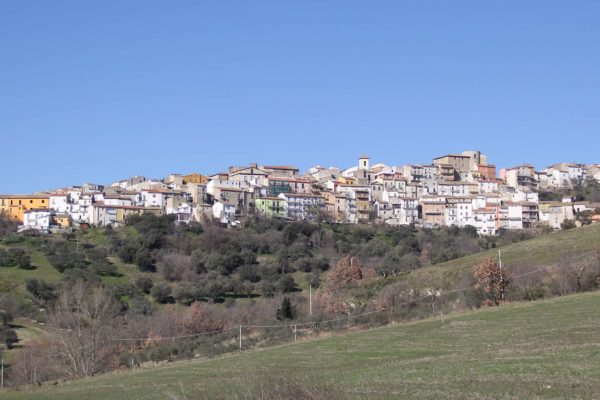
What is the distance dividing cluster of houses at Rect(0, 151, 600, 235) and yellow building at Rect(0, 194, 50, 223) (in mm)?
159

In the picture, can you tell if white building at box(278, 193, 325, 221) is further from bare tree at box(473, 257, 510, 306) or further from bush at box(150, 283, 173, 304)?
bare tree at box(473, 257, 510, 306)

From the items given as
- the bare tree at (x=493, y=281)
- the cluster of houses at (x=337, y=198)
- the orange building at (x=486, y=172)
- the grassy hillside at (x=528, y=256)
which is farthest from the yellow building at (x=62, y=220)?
the bare tree at (x=493, y=281)

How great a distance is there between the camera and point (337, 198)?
133750 mm

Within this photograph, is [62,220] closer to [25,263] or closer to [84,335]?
[25,263]

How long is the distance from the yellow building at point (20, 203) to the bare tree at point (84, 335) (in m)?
78.8

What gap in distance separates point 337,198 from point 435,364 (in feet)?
373

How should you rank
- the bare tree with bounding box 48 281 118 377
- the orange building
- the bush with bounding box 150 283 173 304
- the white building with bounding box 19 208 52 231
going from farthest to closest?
the orange building, the white building with bounding box 19 208 52 231, the bush with bounding box 150 283 173 304, the bare tree with bounding box 48 281 118 377

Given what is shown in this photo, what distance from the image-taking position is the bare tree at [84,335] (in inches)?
1597

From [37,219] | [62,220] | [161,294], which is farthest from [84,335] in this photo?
[62,220]

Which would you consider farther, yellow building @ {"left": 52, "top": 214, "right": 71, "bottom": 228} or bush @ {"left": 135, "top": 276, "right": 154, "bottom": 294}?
yellow building @ {"left": 52, "top": 214, "right": 71, "bottom": 228}

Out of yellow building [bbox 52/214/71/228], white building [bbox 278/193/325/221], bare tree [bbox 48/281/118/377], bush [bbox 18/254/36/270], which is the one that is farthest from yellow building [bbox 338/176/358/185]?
bare tree [bbox 48/281/118/377]

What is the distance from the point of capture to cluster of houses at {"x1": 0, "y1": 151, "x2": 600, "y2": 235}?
121812 mm

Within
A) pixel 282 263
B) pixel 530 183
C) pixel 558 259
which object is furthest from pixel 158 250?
pixel 530 183

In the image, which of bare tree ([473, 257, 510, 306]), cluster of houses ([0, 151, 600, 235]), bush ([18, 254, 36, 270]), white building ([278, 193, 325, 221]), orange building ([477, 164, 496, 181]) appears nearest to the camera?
bare tree ([473, 257, 510, 306])
